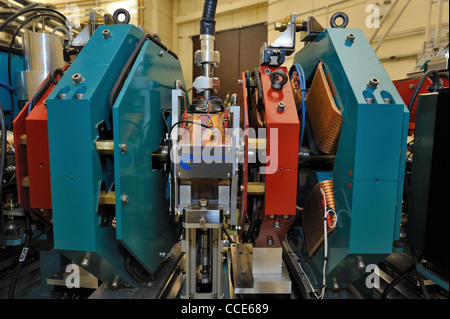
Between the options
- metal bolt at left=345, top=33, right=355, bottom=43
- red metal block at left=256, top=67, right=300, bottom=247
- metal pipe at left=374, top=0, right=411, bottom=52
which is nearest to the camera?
red metal block at left=256, top=67, right=300, bottom=247

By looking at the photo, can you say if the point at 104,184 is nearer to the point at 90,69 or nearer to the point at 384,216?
the point at 90,69

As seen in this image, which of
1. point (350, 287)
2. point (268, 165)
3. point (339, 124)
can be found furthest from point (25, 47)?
point (350, 287)

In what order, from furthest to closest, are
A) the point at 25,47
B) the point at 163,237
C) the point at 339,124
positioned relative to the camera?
the point at 25,47, the point at 163,237, the point at 339,124

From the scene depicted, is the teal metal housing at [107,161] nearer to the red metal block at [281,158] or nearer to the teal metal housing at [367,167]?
the red metal block at [281,158]

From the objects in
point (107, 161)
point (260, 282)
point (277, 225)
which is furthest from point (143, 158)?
point (260, 282)

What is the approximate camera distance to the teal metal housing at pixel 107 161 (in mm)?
980

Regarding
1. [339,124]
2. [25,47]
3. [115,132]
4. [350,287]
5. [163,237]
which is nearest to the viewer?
[115,132]

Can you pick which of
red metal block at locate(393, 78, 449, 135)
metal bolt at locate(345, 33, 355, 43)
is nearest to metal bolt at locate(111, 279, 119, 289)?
metal bolt at locate(345, 33, 355, 43)

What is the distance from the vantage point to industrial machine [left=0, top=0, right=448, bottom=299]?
1.00m

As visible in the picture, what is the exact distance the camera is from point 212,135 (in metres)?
1.18

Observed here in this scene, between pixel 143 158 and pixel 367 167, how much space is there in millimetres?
896

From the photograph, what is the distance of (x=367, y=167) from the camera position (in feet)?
3.24
